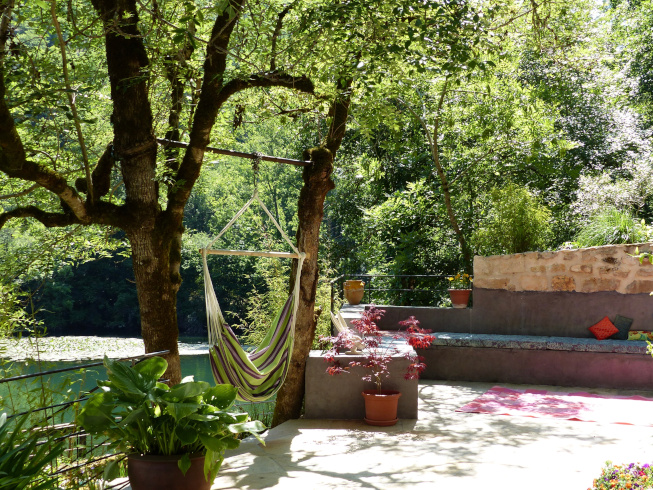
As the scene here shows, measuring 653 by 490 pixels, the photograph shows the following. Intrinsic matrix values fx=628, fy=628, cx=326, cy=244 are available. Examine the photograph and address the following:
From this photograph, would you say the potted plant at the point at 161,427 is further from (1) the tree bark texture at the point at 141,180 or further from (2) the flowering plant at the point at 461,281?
(2) the flowering plant at the point at 461,281

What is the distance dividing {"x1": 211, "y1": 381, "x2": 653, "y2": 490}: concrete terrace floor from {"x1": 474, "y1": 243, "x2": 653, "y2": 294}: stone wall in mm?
2257

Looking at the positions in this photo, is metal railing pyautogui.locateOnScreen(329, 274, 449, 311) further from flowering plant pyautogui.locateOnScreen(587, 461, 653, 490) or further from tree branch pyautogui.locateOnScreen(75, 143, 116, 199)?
flowering plant pyautogui.locateOnScreen(587, 461, 653, 490)

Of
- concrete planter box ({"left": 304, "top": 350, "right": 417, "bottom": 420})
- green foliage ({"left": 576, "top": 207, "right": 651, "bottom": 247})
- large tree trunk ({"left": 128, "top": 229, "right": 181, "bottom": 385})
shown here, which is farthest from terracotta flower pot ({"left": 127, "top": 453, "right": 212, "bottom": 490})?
green foliage ({"left": 576, "top": 207, "right": 651, "bottom": 247})

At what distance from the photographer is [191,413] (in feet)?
8.18

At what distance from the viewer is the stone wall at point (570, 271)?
21.3 feet

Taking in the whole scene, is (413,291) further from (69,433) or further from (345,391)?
(69,433)

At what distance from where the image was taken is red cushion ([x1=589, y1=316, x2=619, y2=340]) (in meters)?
6.54

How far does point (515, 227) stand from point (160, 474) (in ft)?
18.2

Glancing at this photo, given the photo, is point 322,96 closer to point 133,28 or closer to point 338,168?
point 133,28

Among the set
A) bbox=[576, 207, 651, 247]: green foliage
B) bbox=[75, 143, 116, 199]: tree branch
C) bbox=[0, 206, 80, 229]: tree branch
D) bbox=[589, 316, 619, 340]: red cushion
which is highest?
bbox=[75, 143, 116, 199]: tree branch

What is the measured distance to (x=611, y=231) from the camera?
6801 mm

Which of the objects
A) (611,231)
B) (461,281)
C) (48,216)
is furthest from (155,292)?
(611,231)

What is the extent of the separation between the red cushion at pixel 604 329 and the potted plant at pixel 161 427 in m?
5.08

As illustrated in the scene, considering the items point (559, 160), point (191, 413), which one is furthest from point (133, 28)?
point (559, 160)
